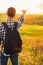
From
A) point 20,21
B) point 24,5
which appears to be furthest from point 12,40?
point 24,5

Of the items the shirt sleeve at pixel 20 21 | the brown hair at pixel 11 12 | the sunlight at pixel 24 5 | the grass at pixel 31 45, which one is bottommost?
the grass at pixel 31 45

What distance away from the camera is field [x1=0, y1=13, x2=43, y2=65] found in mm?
1916

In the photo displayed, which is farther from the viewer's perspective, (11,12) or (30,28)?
(30,28)

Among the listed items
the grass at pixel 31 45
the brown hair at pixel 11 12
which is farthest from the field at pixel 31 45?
the brown hair at pixel 11 12

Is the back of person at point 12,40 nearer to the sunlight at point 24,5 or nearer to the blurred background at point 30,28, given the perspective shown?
the blurred background at point 30,28

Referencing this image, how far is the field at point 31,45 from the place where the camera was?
192 cm

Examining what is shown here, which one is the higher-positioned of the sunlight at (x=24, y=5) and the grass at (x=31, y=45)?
the sunlight at (x=24, y=5)

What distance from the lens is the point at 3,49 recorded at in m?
1.85

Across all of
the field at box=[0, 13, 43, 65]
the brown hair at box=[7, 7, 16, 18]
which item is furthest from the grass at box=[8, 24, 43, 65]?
the brown hair at box=[7, 7, 16, 18]

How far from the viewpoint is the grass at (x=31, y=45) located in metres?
1.92

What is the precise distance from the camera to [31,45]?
1.94 metres

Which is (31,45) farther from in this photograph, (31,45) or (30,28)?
(30,28)

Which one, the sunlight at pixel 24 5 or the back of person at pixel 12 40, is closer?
the back of person at pixel 12 40

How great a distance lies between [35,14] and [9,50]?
1.37 feet
